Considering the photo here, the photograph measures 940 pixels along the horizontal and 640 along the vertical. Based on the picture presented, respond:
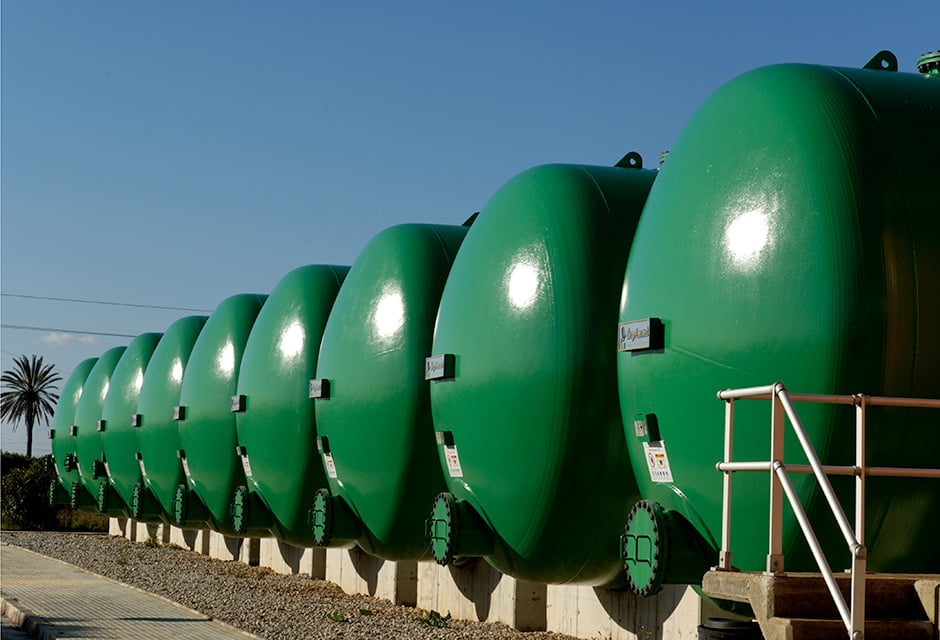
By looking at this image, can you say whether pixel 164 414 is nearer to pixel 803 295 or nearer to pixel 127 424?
pixel 127 424

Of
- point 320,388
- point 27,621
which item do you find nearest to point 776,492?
point 320,388

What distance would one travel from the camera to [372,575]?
16.3 metres

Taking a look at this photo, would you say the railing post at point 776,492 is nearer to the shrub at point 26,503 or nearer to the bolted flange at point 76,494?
the bolted flange at point 76,494

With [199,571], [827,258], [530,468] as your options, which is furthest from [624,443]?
[199,571]

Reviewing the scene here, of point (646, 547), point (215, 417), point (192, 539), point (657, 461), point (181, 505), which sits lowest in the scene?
point (192, 539)

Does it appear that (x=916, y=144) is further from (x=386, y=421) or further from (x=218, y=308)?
(x=218, y=308)

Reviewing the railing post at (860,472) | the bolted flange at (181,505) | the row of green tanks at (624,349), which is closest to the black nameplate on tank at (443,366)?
the row of green tanks at (624,349)

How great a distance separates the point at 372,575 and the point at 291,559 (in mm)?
3658

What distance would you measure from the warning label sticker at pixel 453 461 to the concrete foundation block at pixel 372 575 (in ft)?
17.6

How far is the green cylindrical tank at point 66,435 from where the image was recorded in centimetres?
2975

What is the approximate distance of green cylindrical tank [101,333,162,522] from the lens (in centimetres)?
2272

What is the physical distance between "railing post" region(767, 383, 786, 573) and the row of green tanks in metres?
0.84

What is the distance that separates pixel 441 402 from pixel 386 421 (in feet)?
5.38

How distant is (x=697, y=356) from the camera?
22.2 ft
